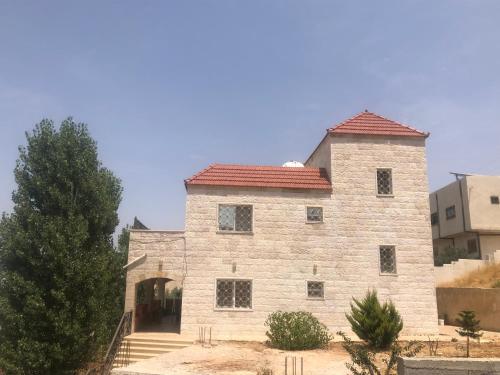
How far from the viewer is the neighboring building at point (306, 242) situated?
16.6 metres

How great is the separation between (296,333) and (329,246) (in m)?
4.24

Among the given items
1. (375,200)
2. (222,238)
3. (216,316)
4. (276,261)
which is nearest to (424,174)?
(375,200)

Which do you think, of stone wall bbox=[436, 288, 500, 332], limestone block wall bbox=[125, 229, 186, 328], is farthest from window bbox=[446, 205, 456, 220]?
limestone block wall bbox=[125, 229, 186, 328]

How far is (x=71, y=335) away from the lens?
13312mm

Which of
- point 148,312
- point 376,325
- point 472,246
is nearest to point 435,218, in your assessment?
point 472,246

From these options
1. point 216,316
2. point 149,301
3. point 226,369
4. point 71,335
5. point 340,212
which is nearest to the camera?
point 226,369

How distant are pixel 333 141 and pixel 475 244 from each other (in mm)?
22177

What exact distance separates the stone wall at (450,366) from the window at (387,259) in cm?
1000

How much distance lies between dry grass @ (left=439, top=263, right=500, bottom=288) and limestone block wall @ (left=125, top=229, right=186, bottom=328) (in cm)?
1675

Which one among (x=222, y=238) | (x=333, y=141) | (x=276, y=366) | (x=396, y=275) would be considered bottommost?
(x=276, y=366)

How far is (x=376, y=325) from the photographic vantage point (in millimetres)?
13734

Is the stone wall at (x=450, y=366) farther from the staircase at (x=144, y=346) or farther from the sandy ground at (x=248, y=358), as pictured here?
the staircase at (x=144, y=346)

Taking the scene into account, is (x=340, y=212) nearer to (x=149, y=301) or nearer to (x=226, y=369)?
(x=226, y=369)

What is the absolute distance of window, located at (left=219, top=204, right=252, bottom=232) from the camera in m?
17.3
